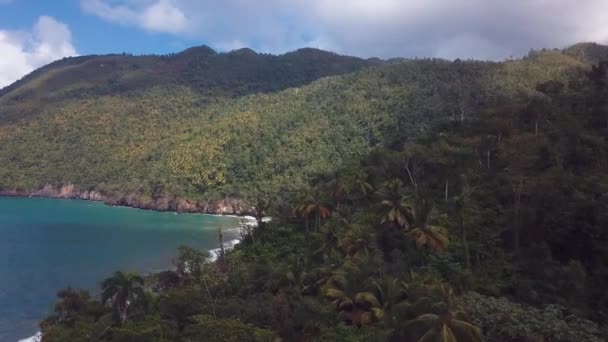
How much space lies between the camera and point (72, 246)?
7081cm

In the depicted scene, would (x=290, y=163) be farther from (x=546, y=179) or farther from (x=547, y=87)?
(x=546, y=179)

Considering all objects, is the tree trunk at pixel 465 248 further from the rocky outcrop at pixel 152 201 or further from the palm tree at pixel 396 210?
the rocky outcrop at pixel 152 201

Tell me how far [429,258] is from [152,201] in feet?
316

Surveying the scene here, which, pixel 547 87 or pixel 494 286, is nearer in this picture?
pixel 494 286

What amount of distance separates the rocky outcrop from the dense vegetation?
53.9 meters


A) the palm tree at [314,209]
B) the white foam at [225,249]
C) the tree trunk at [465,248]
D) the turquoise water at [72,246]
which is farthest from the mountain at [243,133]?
the tree trunk at [465,248]

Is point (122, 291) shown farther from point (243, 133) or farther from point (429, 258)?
point (243, 133)

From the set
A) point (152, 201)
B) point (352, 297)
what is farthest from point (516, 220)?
point (152, 201)

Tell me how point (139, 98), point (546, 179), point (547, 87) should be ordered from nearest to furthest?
point (546, 179) → point (547, 87) → point (139, 98)

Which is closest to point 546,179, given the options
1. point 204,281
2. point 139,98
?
point 204,281

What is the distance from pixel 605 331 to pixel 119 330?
21306 millimetres

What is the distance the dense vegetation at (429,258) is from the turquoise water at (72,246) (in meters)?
9.04

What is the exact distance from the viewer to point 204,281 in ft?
111

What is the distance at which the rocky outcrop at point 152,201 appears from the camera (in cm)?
11018
